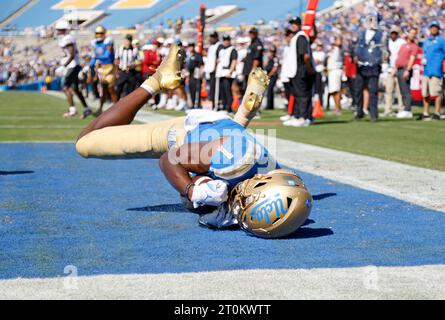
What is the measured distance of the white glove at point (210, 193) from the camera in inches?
216

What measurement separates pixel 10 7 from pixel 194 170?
44702mm

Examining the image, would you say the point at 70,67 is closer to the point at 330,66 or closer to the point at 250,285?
the point at 330,66

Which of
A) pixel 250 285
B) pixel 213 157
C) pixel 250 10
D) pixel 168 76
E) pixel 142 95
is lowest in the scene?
pixel 250 285

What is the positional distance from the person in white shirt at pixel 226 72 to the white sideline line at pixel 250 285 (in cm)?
1708

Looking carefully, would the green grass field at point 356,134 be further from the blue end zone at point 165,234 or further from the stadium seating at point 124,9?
the stadium seating at point 124,9

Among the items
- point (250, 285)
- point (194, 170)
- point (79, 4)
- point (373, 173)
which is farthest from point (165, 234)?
point (79, 4)

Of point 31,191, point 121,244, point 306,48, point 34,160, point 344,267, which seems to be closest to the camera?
point 344,267

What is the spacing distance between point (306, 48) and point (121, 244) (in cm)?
1197

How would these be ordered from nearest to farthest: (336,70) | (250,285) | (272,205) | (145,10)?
(250,285) → (272,205) → (336,70) → (145,10)

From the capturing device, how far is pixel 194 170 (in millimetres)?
5848

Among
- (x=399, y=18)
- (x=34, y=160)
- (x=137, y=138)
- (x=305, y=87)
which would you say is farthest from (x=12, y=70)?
(x=137, y=138)

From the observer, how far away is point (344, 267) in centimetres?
454

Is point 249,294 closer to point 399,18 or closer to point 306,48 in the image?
point 306,48

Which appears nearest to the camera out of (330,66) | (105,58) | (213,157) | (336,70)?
(213,157)
